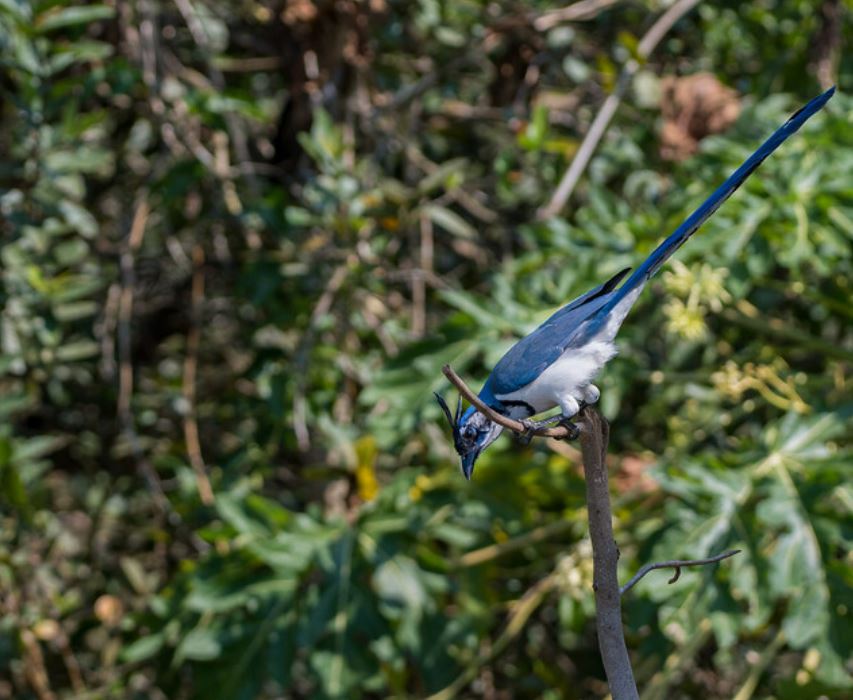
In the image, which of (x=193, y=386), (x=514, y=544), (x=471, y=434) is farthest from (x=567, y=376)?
(x=193, y=386)

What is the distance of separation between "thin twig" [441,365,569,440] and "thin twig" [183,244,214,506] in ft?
6.37

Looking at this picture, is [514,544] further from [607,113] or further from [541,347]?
[541,347]

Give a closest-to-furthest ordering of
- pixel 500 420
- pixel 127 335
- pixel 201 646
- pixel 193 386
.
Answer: pixel 500 420 < pixel 201 646 < pixel 127 335 < pixel 193 386

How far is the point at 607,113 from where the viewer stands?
3301mm

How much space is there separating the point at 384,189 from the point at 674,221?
0.82m

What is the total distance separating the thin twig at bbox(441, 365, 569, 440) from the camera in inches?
49.0

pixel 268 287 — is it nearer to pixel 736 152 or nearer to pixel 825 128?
pixel 736 152

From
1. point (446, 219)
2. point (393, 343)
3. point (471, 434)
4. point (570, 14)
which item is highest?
point (471, 434)

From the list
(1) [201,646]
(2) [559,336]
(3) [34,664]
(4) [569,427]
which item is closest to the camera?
(4) [569,427]

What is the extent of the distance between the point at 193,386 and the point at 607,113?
1332 millimetres

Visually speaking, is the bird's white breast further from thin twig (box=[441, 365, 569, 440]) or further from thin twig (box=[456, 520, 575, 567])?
thin twig (box=[456, 520, 575, 567])

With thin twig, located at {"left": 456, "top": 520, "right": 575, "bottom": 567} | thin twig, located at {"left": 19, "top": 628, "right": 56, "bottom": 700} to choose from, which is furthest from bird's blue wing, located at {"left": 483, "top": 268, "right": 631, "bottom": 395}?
thin twig, located at {"left": 19, "top": 628, "right": 56, "bottom": 700}

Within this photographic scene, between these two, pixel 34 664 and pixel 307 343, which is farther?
pixel 34 664

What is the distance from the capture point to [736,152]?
2891 mm
